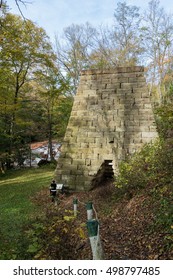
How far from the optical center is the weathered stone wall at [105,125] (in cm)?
858

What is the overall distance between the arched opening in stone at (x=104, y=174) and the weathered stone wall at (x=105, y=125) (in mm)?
→ 173

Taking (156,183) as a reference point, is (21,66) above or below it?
above

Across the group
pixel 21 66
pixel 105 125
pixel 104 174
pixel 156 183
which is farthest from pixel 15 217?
pixel 21 66

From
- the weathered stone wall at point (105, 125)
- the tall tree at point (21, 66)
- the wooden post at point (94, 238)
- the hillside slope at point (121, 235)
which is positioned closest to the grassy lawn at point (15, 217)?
the hillside slope at point (121, 235)

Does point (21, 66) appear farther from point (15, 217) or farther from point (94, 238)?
point (94, 238)

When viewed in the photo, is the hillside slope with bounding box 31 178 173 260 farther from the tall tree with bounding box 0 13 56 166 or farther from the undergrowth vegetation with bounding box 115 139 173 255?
the tall tree with bounding box 0 13 56 166

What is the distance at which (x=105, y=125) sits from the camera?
350 inches

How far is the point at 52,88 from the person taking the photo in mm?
18031

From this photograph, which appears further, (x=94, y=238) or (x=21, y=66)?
(x=21, y=66)

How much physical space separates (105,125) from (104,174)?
73.7 inches

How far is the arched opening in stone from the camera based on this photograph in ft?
29.0

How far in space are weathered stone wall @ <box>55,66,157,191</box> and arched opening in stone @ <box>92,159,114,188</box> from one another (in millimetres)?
173

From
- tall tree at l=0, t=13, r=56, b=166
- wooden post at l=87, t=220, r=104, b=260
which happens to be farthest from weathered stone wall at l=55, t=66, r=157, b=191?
tall tree at l=0, t=13, r=56, b=166

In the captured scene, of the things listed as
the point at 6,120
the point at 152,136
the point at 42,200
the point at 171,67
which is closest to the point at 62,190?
the point at 42,200
